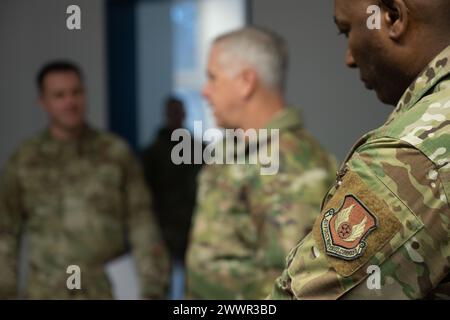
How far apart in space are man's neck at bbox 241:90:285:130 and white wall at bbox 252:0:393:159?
1.67 metres

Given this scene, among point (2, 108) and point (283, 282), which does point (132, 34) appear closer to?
point (2, 108)

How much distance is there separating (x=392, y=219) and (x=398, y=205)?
0.06 feet

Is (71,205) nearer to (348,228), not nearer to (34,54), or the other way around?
(34,54)

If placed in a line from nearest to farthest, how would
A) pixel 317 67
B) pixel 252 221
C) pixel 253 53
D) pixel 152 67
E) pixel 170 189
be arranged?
pixel 252 221
pixel 253 53
pixel 317 67
pixel 170 189
pixel 152 67

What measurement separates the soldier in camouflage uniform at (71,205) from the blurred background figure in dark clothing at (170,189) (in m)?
1.51

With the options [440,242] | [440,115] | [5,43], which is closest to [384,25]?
[440,115]

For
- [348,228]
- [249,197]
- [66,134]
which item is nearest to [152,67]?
[66,134]

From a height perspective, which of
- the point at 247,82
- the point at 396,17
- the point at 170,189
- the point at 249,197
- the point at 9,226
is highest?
the point at 396,17

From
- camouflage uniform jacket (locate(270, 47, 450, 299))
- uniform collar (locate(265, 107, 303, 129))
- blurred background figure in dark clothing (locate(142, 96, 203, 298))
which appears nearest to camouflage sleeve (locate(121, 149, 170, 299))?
uniform collar (locate(265, 107, 303, 129))

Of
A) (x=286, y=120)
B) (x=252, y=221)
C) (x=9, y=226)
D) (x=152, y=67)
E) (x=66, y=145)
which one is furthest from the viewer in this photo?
(x=152, y=67)

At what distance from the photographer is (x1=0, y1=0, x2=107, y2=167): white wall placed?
15.5 feet

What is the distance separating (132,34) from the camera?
5.01 metres

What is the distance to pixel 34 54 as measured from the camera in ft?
15.7

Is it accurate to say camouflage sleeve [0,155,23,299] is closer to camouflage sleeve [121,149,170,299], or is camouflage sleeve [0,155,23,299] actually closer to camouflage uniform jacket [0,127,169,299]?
camouflage uniform jacket [0,127,169,299]
